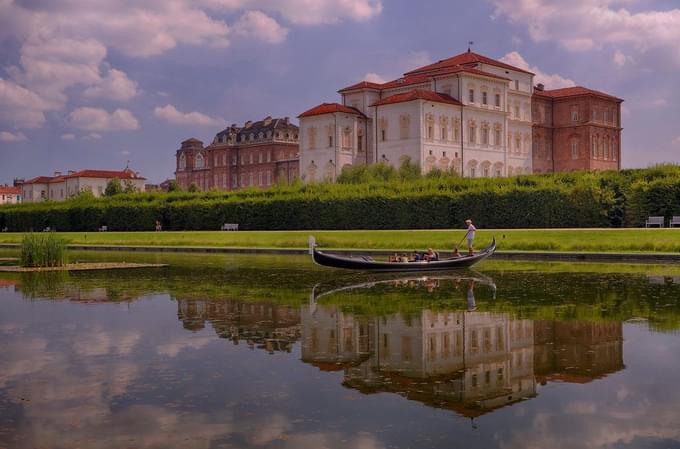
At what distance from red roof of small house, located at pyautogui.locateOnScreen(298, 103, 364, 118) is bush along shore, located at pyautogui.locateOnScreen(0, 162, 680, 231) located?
1463cm

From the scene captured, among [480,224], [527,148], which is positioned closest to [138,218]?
[480,224]

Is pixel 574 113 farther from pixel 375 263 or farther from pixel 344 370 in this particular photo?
pixel 344 370

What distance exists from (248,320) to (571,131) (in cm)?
9480

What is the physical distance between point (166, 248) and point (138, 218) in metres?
20.5

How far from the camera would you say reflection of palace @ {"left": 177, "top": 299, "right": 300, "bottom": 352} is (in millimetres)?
12180

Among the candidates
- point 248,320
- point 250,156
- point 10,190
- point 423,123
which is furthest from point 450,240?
point 10,190

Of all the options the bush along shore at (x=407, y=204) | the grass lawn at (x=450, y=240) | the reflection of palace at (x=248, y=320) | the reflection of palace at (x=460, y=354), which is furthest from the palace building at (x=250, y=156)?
the reflection of palace at (x=460, y=354)

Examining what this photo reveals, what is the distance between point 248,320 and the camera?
14.2 metres

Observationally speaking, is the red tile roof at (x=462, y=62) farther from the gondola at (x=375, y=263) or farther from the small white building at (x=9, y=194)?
the small white building at (x=9, y=194)

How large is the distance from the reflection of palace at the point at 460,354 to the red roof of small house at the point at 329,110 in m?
69.4

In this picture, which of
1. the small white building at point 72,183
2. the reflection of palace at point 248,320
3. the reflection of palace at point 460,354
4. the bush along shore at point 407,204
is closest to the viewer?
the reflection of palace at point 460,354

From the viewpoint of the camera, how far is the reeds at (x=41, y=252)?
2900 centimetres

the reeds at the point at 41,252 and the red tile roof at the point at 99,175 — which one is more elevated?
the red tile roof at the point at 99,175

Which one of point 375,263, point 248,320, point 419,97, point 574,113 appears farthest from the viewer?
point 574,113
